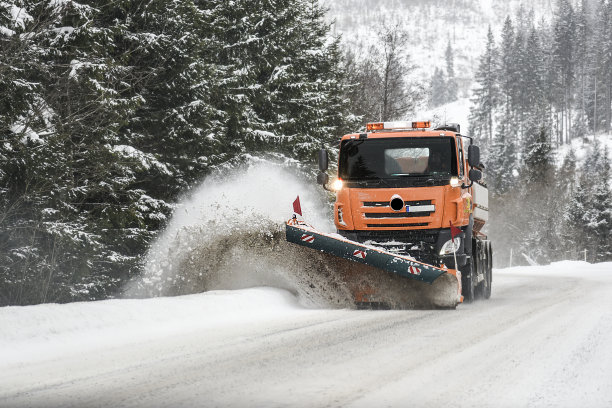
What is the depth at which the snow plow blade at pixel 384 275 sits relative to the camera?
1086 cm

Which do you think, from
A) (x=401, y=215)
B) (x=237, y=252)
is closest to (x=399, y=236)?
(x=401, y=215)

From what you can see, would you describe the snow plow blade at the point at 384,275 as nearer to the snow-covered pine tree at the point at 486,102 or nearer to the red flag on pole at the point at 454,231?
the red flag on pole at the point at 454,231

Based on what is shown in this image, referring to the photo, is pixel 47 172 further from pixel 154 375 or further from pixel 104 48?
pixel 154 375

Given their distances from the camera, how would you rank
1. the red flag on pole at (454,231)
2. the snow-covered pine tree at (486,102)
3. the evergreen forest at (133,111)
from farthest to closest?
the snow-covered pine tree at (486,102) → the evergreen forest at (133,111) → the red flag on pole at (454,231)

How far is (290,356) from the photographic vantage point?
6.70m

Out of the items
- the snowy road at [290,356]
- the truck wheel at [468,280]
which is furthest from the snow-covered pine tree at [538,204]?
the snowy road at [290,356]

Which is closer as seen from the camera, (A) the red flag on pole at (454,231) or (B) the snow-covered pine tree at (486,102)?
(A) the red flag on pole at (454,231)

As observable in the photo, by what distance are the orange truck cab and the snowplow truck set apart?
0.02 m

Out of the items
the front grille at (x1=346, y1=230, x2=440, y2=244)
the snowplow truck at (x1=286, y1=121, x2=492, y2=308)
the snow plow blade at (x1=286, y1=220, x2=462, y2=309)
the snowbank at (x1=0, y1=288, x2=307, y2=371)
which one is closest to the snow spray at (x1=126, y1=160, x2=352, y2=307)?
the snow plow blade at (x1=286, y1=220, x2=462, y2=309)

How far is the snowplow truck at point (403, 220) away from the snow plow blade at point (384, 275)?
14 mm

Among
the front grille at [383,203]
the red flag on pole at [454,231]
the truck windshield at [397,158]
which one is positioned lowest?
the red flag on pole at [454,231]

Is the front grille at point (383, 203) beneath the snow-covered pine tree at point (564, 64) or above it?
beneath

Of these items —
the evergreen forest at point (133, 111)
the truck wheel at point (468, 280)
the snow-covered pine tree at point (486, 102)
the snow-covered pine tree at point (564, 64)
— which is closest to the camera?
the truck wheel at point (468, 280)

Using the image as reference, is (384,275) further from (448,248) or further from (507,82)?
(507,82)
